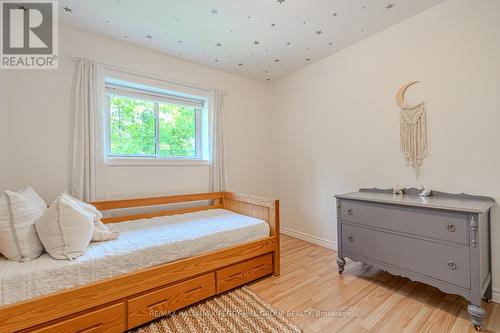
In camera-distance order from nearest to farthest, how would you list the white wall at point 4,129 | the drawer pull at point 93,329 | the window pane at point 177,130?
the drawer pull at point 93,329, the white wall at point 4,129, the window pane at point 177,130

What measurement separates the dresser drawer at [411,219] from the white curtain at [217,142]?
161 cm

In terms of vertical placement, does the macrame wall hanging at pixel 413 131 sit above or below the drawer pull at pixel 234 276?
above

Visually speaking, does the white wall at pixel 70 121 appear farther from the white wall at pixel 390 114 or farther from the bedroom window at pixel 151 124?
the white wall at pixel 390 114

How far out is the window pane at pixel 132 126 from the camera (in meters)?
2.47

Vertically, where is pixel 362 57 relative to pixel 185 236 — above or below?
above

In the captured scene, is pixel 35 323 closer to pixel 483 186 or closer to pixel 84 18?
pixel 84 18

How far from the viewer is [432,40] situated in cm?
198

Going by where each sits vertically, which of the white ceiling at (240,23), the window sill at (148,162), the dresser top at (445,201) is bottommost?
the dresser top at (445,201)

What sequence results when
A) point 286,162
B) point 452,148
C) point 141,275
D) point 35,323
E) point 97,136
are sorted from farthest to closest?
point 286,162 < point 97,136 < point 452,148 < point 141,275 < point 35,323

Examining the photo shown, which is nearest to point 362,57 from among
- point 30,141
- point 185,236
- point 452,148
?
point 452,148

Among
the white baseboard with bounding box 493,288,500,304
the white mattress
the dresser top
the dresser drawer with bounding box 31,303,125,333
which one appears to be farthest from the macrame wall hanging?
the dresser drawer with bounding box 31,303,125,333

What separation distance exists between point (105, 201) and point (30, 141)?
0.81 metres

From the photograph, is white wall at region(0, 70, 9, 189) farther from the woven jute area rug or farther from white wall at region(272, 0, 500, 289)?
white wall at region(272, 0, 500, 289)

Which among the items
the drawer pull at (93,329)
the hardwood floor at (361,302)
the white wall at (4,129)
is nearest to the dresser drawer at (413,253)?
Answer: the hardwood floor at (361,302)
